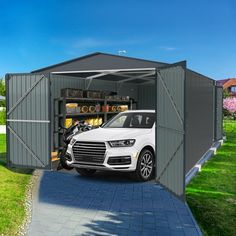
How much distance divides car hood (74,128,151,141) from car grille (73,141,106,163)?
0.51 feet

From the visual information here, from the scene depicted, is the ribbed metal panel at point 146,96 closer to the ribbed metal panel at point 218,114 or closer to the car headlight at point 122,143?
the ribbed metal panel at point 218,114

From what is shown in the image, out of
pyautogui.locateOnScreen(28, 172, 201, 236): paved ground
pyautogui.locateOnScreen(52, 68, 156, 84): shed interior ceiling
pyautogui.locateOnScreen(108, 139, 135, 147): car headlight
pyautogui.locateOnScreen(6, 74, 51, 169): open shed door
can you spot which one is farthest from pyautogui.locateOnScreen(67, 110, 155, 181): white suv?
pyautogui.locateOnScreen(52, 68, 156, 84): shed interior ceiling

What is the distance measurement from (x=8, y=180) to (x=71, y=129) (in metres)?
2.73

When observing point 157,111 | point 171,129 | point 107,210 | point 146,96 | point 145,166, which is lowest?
point 107,210

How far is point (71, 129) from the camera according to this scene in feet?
37.6

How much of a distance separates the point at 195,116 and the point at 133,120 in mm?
1780

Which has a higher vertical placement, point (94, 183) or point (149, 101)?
point (149, 101)

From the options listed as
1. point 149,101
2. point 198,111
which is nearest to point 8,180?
point 198,111

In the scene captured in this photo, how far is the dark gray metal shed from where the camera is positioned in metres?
7.18

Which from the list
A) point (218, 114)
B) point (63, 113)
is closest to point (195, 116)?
point (63, 113)

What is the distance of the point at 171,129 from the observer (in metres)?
7.63

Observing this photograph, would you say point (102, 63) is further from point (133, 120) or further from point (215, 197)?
point (215, 197)

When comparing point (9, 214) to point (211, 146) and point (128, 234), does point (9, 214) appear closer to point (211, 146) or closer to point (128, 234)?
point (128, 234)

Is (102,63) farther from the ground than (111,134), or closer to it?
farther from the ground
